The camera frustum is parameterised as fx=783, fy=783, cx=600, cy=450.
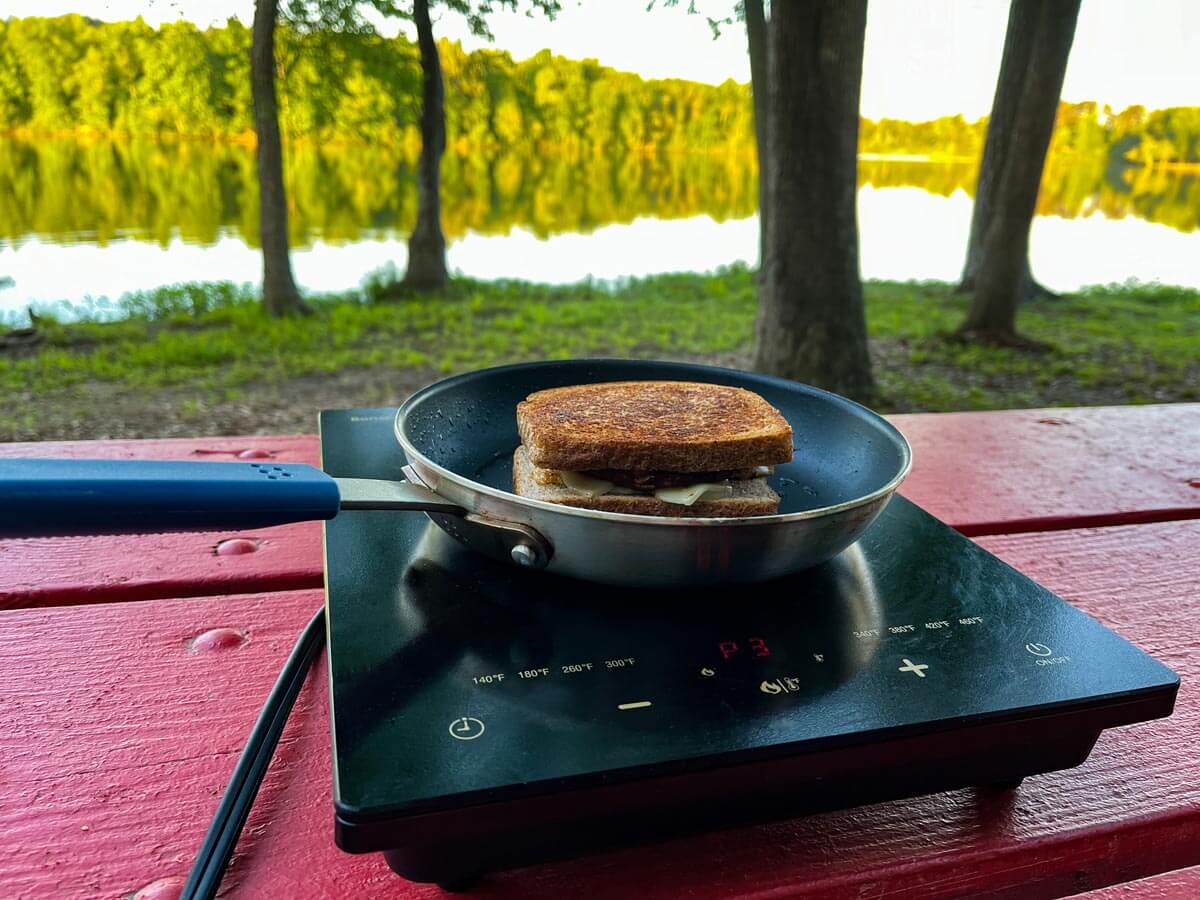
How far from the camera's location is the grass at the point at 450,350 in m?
3.09

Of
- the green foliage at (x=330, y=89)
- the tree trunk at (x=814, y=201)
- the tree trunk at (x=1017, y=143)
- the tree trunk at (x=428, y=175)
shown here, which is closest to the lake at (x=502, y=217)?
the tree trunk at (x=428, y=175)

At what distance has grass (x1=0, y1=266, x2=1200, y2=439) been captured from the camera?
309cm

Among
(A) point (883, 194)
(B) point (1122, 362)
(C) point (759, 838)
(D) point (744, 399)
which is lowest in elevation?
(B) point (1122, 362)

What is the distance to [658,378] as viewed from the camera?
2.58 ft

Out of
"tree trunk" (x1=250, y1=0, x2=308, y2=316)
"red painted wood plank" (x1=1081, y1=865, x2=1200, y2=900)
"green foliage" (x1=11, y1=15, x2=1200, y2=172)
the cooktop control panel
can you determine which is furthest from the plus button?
"tree trunk" (x1=250, y1=0, x2=308, y2=316)

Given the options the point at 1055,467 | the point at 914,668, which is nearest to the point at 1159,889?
the point at 914,668

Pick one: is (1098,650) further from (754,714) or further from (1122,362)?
(1122,362)

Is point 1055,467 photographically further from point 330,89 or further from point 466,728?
point 330,89

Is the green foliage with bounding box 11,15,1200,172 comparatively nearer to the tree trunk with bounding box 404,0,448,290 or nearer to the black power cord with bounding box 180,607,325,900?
the tree trunk with bounding box 404,0,448,290

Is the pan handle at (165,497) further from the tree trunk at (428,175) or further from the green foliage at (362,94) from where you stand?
the tree trunk at (428,175)

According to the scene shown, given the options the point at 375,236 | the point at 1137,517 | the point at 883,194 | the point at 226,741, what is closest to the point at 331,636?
the point at 226,741

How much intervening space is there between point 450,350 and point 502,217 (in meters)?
2.88

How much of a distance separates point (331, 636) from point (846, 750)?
25 centimetres

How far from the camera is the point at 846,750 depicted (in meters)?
0.34
